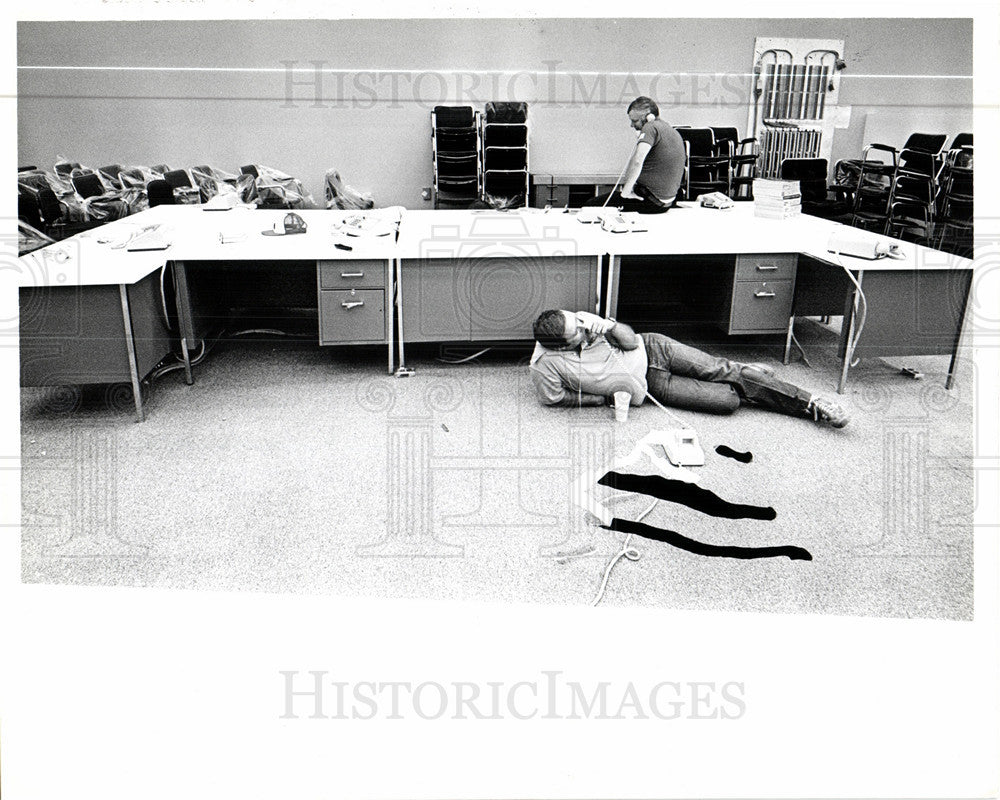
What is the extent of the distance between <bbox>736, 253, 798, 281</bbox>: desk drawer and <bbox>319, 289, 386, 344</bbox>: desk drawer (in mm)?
1669

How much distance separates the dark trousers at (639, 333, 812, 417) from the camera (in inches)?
116

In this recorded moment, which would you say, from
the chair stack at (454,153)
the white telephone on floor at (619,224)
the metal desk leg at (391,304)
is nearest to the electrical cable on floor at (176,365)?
the metal desk leg at (391,304)

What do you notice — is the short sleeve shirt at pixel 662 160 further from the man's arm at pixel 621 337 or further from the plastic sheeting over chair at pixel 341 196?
the plastic sheeting over chair at pixel 341 196

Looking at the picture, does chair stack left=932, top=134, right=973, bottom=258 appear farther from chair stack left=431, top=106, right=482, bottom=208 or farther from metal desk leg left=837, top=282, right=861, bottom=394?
chair stack left=431, top=106, right=482, bottom=208

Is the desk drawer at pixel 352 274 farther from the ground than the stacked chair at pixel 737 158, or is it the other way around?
the stacked chair at pixel 737 158

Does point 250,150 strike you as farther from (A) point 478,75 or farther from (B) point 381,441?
(B) point 381,441

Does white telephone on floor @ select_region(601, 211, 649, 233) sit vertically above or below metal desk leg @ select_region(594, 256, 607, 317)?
above

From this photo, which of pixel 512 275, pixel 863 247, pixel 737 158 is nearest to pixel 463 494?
pixel 512 275

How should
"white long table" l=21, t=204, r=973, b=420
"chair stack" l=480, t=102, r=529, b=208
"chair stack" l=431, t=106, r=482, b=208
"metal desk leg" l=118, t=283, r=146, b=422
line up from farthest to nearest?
"chair stack" l=480, t=102, r=529, b=208 < "chair stack" l=431, t=106, r=482, b=208 < "white long table" l=21, t=204, r=973, b=420 < "metal desk leg" l=118, t=283, r=146, b=422

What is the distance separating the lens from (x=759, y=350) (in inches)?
143

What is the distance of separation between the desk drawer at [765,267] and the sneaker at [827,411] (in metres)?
0.81

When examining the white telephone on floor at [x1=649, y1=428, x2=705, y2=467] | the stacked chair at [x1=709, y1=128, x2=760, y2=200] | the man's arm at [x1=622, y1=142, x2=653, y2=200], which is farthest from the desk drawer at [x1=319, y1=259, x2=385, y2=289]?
the stacked chair at [x1=709, y1=128, x2=760, y2=200]

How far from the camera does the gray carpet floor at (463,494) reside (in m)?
1.96
